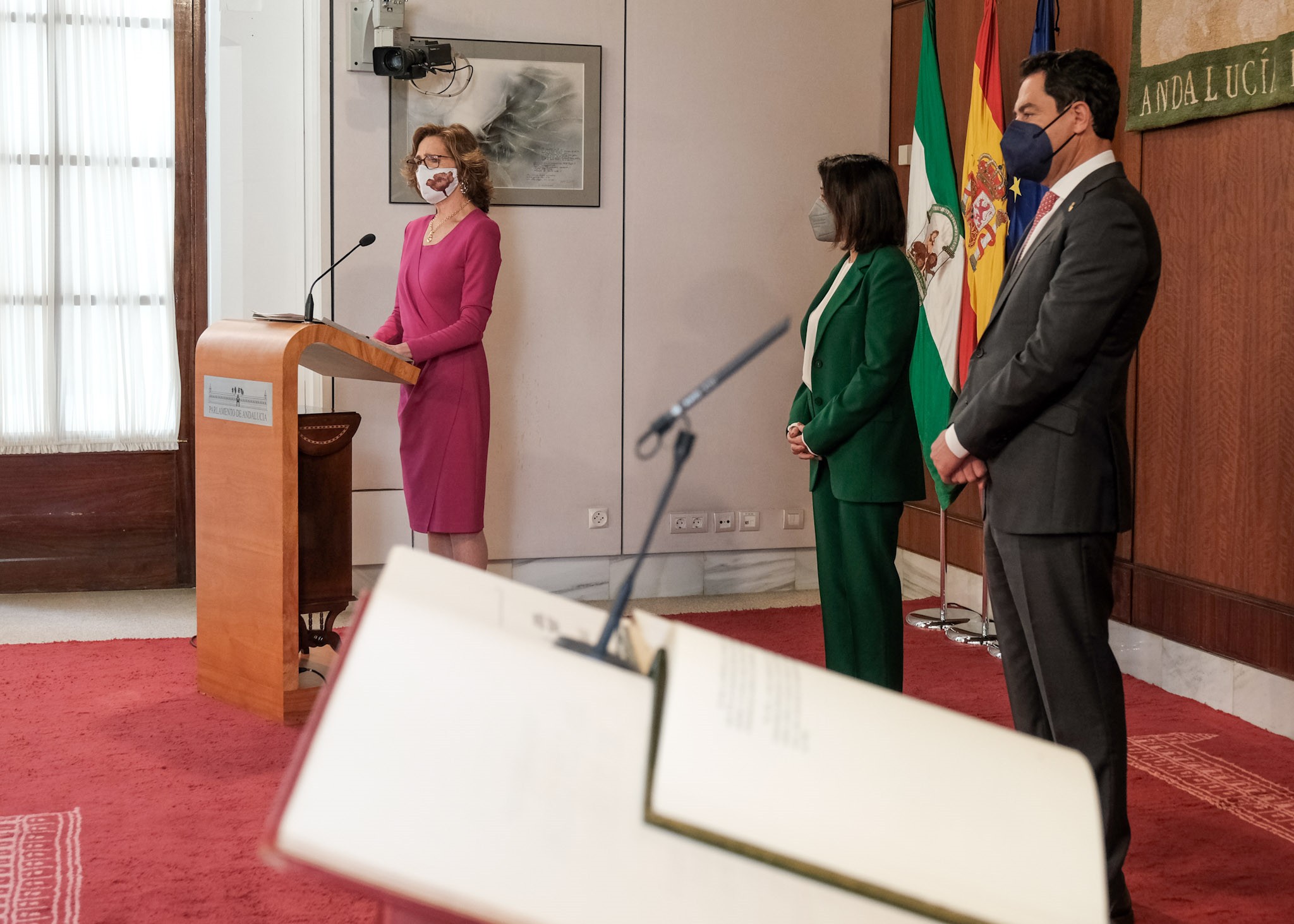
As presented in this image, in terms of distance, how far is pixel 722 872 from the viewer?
2.07 feet

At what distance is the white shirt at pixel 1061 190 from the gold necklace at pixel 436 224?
2254 millimetres

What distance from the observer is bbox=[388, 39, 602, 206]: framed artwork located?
471 cm

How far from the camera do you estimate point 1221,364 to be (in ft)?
11.4

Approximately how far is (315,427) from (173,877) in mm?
1417

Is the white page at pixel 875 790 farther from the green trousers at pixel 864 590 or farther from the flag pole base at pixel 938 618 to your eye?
the flag pole base at pixel 938 618

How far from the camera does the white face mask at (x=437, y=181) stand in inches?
155

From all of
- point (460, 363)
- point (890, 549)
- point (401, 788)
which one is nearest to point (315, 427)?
point (460, 363)

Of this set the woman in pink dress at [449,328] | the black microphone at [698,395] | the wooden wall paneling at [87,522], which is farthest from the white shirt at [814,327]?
the wooden wall paneling at [87,522]

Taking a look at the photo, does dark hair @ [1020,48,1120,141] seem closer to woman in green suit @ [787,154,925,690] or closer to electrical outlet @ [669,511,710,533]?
woman in green suit @ [787,154,925,690]

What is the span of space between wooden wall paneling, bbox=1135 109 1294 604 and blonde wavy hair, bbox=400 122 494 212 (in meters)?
2.17

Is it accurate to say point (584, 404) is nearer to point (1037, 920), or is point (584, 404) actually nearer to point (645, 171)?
point (645, 171)

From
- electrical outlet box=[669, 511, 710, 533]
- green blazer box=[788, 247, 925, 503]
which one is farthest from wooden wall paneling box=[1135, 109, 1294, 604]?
electrical outlet box=[669, 511, 710, 533]

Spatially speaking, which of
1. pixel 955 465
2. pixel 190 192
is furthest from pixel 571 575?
pixel 955 465

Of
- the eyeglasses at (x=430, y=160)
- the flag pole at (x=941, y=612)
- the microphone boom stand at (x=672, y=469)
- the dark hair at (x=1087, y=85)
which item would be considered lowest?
the flag pole at (x=941, y=612)
